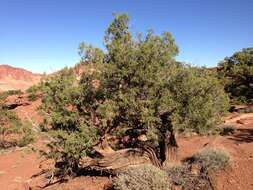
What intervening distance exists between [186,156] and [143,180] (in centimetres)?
572

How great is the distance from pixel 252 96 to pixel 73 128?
31.3m

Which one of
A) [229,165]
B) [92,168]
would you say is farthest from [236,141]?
[92,168]

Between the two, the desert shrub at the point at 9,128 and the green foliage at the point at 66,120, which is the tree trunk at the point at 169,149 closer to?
the green foliage at the point at 66,120

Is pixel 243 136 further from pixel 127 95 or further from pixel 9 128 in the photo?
Result: pixel 9 128

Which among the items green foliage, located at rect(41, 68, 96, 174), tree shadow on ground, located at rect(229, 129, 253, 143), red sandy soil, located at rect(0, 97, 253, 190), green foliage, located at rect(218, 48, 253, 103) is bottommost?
red sandy soil, located at rect(0, 97, 253, 190)

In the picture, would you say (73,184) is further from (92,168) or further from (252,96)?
(252,96)

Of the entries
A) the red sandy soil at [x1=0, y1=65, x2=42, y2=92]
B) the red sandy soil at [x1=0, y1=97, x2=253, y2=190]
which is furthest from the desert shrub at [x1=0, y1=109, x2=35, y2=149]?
the red sandy soil at [x1=0, y1=65, x2=42, y2=92]

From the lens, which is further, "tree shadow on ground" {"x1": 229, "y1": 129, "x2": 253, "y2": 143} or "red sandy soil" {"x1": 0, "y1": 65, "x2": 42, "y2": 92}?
"red sandy soil" {"x1": 0, "y1": 65, "x2": 42, "y2": 92}

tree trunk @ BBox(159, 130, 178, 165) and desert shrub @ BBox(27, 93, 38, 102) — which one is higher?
desert shrub @ BBox(27, 93, 38, 102)

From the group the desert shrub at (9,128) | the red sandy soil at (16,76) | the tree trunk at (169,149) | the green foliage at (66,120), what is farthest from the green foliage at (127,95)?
the red sandy soil at (16,76)

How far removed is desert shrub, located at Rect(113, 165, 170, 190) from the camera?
10.8m

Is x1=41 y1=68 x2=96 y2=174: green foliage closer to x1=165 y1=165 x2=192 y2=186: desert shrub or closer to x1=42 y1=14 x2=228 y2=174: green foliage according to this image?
x1=42 y1=14 x2=228 y2=174: green foliage

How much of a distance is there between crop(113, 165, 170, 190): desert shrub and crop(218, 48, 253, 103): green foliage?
27438 mm

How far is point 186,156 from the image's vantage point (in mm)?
15969
